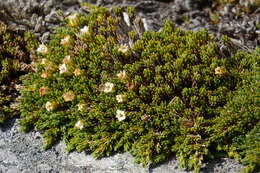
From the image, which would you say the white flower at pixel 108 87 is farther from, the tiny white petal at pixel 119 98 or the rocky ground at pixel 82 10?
the rocky ground at pixel 82 10

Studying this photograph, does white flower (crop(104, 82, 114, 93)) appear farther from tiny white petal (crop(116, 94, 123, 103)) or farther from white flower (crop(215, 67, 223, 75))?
white flower (crop(215, 67, 223, 75))

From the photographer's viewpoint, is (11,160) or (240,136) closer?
(240,136)

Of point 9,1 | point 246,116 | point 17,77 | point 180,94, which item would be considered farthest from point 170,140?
point 9,1

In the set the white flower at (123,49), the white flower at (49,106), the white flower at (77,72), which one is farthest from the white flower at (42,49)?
the white flower at (123,49)

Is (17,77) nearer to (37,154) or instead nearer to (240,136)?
(37,154)

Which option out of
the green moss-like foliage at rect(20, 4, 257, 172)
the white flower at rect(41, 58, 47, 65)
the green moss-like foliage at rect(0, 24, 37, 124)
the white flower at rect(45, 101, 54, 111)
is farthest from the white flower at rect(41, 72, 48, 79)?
the green moss-like foliage at rect(0, 24, 37, 124)

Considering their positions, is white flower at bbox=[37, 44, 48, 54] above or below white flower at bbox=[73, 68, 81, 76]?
above

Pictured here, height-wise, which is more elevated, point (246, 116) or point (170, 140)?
point (246, 116)
